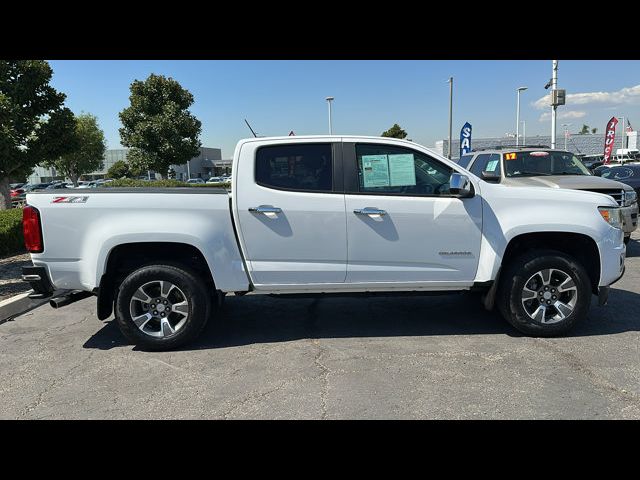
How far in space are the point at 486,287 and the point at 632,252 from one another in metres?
5.86

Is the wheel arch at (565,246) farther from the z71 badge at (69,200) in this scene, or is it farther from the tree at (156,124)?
the tree at (156,124)

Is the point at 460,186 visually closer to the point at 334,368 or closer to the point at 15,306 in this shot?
the point at 334,368

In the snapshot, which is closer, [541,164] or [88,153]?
[541,164]

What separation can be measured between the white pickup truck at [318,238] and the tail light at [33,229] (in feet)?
0.03

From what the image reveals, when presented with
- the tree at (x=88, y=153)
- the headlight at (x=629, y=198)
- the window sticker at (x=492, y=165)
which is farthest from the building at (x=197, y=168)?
the headlight at (x=629, y=198)

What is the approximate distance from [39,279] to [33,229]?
463 millimetres

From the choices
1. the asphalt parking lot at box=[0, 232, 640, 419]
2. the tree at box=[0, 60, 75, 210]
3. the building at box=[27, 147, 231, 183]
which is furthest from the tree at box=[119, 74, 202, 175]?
the building at box=[27, 147, 231, 183]

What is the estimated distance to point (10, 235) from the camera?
27.3 feet

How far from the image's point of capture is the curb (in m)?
5.33

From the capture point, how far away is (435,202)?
4191 mm

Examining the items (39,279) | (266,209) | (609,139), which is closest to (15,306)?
(39,279)

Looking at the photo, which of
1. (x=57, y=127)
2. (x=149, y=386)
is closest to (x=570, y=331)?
(x=149, y=386)
